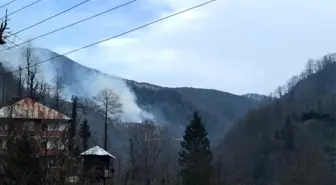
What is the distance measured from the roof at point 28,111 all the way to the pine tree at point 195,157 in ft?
62.7

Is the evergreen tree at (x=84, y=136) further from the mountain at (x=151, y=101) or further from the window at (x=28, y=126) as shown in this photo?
the mountain at (x=151, y=101)

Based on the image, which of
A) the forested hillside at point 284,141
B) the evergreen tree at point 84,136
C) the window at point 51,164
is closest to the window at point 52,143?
the window at point 51,164

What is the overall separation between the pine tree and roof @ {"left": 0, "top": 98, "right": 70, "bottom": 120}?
62.7ft

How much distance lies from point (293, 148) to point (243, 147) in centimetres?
1011

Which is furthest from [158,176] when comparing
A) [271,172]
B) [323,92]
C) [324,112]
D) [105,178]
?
[323,92]

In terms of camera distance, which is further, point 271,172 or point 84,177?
point 271,172

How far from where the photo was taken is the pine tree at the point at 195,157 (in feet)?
189

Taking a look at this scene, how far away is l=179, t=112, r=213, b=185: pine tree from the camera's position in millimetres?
57638

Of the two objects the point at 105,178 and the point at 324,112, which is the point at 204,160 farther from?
the point at 324,112

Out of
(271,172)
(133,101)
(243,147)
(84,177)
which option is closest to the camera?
(84,177)

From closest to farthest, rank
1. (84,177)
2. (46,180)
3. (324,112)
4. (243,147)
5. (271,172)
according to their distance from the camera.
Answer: (46,180) < (84,177) < (271,172) < (243,147) < (324,112)

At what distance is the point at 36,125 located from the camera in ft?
105

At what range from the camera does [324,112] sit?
114 meters

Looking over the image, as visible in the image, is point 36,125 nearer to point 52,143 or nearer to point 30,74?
point 52,143
